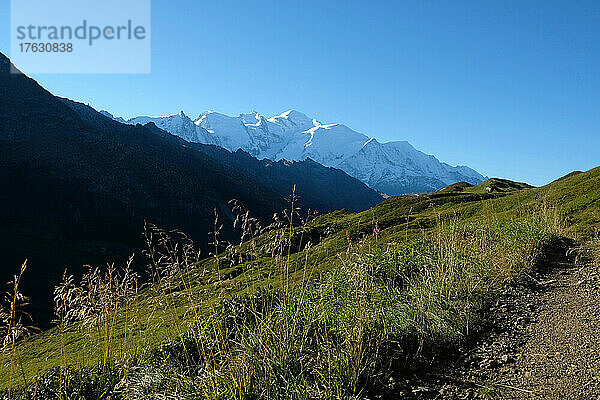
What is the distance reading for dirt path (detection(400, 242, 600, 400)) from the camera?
3801mm

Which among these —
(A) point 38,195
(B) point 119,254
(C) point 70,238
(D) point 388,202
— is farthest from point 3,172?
(D) point 388,202

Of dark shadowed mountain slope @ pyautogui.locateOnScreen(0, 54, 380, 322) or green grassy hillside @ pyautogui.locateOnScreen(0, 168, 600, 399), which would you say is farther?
dark shadowed mountain slope @ pyautogui.locateOnScreen(0, 54, 380, 322)

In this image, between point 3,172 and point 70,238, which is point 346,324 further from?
point 3,172

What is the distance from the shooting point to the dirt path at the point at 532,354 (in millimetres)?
3801

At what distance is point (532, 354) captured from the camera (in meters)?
4.42


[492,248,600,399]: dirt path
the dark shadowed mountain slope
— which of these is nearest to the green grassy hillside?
[492,248,600,399]: dirt path

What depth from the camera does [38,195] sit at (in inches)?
5566

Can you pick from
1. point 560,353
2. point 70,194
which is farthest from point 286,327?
point 70,194

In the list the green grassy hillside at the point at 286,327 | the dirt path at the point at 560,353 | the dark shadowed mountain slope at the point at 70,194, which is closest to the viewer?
the dirt path at the point at 560,353

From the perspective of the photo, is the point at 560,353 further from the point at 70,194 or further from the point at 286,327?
the point at 70,194

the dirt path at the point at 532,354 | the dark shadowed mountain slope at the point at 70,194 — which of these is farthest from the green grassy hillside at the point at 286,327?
the dark shadowed mountain slope at the point at 70,194

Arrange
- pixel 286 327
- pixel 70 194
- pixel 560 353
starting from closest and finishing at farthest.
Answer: pixel 560 353 → pixel 286 327 → pixel 70 194

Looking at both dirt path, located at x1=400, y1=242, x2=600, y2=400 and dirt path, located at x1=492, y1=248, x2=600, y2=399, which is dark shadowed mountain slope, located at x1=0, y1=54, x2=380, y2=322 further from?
dirt path, located at x1=492, y1=248, x2=600, y2=399

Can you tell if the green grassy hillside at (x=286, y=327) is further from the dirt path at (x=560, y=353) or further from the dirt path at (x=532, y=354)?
the dirt path at (x=560, y=353)
